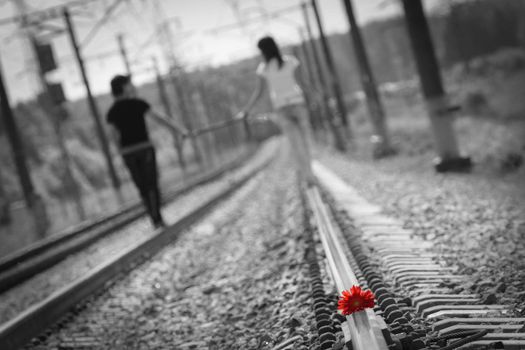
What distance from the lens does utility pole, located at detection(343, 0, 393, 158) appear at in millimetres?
14195

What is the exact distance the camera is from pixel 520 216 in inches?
175

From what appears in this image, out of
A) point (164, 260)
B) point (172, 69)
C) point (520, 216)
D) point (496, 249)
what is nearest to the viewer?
point (496, 249)

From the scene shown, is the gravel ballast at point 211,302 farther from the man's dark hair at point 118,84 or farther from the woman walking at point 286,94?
the man's dark hair at point 118,84

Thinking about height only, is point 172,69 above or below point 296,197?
above

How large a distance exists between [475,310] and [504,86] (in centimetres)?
4230

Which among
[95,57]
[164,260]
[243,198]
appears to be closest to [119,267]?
[164,260]

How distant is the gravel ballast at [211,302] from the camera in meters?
3.18

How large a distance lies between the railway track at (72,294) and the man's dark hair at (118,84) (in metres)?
2.19

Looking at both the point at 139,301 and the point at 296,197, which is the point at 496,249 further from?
the point at 296,197

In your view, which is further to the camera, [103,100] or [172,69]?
[103,100]

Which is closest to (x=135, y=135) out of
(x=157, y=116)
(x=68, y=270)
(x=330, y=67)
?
(x=157, y=116)

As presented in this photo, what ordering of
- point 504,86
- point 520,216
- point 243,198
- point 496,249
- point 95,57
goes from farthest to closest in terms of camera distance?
point 504,86 → point 95,57 → point 243,198 → point 520,216 → point 496,249

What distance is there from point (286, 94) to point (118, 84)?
8.52 feet

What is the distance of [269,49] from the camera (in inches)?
286
